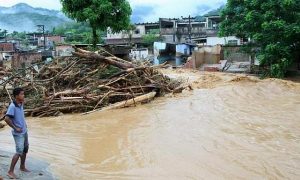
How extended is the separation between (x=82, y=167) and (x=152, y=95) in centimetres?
841

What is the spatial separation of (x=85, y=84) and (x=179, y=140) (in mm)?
6627

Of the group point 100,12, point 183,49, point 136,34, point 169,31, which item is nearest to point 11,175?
point 100,12

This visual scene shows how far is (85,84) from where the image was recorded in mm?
15758

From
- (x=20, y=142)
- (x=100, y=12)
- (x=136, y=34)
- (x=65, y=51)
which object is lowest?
(x=20, y=142)

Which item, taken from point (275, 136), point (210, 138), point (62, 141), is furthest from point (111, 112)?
point (275, 136)

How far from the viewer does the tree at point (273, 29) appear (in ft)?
69.2

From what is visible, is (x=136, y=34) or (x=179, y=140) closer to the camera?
(x=179, y=140)

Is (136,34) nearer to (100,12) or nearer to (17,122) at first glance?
(100,12)

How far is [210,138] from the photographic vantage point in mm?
10180

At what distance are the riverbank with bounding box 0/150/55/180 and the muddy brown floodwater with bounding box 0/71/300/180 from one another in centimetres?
28

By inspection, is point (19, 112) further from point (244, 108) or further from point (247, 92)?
point (247, 92)

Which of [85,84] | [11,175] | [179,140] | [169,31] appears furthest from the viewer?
[169,31]

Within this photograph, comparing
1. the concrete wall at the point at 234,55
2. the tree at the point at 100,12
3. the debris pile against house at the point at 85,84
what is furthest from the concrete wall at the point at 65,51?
the concrete wall at the point at 234,55

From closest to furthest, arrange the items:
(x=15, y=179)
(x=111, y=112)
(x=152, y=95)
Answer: (x=15, y=179), (x=111, y=112), (x=152, y=95)
